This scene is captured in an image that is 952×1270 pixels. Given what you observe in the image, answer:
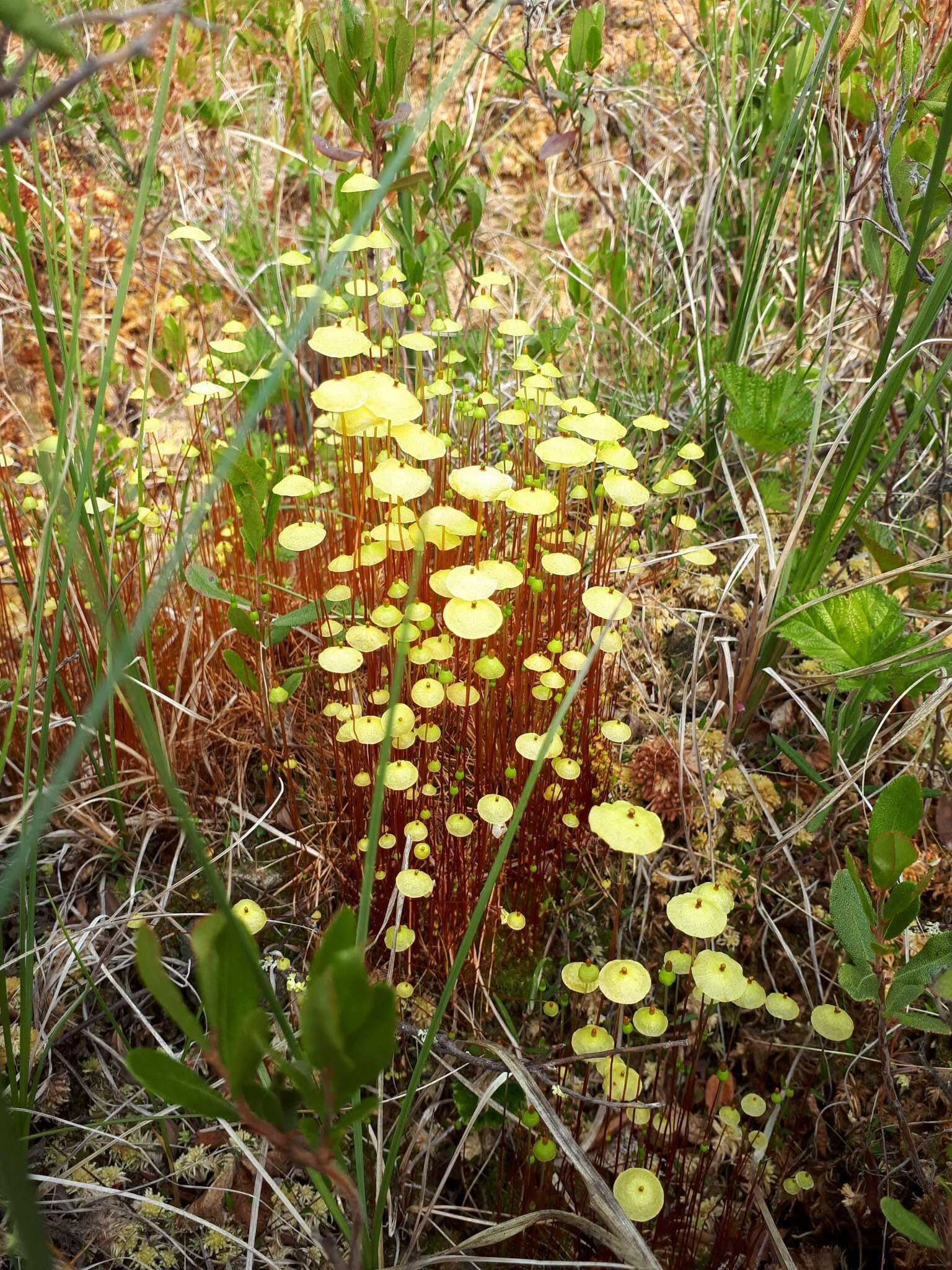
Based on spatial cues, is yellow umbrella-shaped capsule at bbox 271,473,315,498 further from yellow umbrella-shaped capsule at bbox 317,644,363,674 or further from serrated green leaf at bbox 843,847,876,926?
serrated green leaf at bbox 843,847,876,926

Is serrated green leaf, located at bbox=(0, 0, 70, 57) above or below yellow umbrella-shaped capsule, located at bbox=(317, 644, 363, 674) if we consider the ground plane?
above

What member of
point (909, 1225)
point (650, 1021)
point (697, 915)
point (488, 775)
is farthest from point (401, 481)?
point (909, 1225)

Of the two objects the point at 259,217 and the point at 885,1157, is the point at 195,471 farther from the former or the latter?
the point at 885,1157

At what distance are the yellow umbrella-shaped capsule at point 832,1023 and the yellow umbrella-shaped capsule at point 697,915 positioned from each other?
0.22 meters

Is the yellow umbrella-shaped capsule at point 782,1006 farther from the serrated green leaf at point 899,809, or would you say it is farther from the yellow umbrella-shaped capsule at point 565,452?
the yellow umbrella-shaped capsule at point 565,452

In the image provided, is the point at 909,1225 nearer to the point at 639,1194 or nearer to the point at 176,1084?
the point at 639,1194

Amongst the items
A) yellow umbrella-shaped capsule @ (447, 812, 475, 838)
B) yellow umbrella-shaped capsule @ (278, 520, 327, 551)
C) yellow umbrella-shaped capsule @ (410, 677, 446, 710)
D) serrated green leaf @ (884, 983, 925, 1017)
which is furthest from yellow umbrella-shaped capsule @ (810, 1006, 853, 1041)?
yellow umbrella-shaped capsule @ (278, 520, 327, 551)

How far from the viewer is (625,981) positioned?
36.0 inches

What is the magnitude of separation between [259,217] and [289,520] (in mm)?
1718

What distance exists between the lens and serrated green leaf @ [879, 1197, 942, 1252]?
79cm

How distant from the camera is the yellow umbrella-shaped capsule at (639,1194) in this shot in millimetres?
880

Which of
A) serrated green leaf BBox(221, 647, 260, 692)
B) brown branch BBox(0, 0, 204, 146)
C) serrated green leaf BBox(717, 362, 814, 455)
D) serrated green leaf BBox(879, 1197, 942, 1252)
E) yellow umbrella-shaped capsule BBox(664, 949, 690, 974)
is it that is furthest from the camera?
serrated green leaf BBox(717, 362, 814, 455)

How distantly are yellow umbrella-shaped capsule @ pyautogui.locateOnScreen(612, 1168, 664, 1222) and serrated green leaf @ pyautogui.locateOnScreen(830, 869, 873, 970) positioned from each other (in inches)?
13.0

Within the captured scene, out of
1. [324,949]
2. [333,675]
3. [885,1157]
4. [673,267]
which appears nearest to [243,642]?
[333,675]
